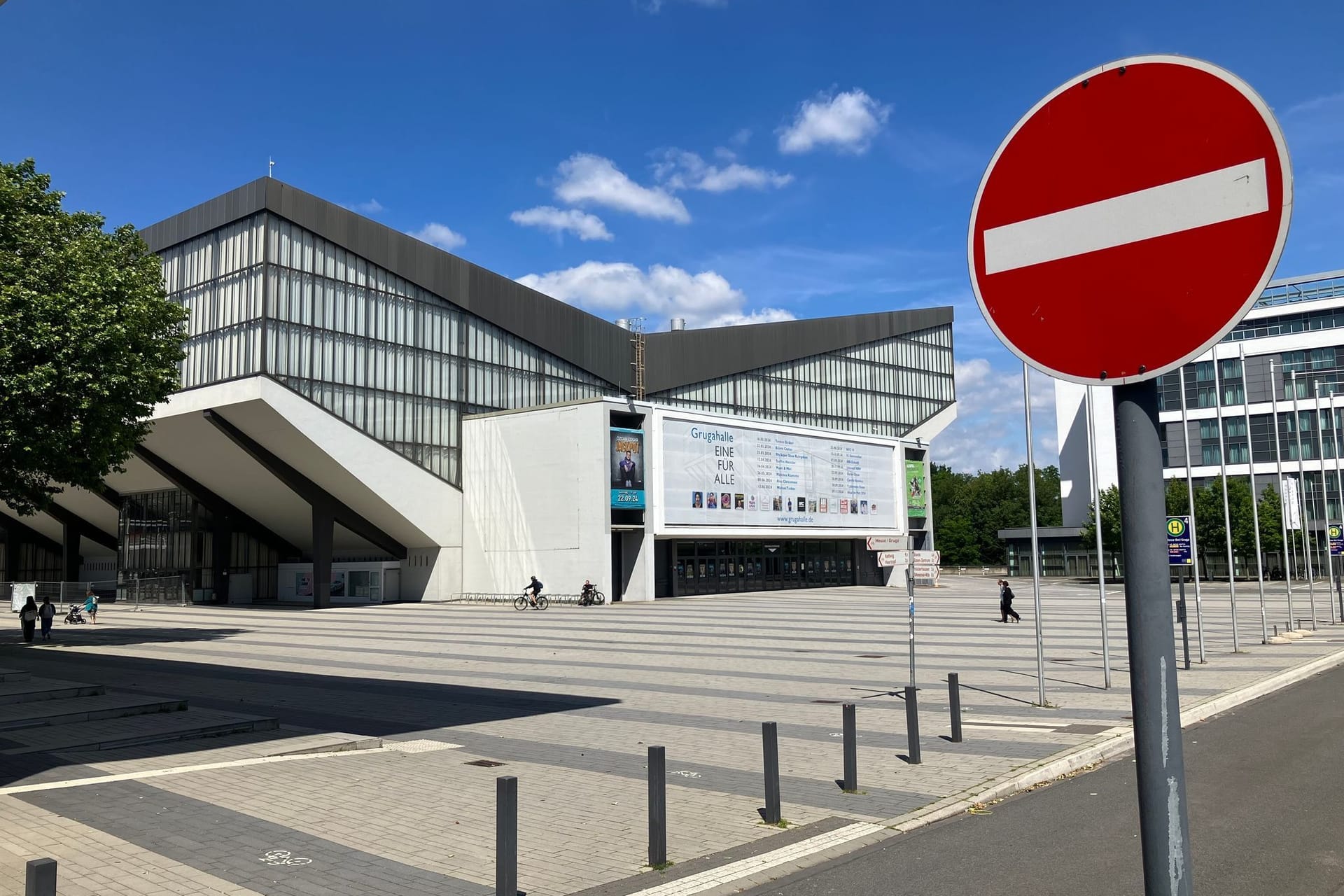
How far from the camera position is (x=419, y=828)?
8445mm

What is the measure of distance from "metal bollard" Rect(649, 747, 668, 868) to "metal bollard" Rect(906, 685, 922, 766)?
A: 4.14 m

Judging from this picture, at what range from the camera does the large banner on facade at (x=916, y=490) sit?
233ft

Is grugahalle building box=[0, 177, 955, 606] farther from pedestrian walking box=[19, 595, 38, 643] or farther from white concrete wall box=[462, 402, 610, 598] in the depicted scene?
pedestrian walking box=[19, 595, 38, 643]

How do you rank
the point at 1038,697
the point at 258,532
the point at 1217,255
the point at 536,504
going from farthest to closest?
the point at 258,532 < the point at 536,504 < the point at 1038,697 < the point at 1217,255

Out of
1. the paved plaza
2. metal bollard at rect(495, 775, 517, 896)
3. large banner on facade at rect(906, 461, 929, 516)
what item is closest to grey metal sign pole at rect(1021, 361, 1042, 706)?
the paved plaza

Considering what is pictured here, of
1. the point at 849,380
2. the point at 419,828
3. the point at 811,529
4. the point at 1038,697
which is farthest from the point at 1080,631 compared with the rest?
the point at 849,380

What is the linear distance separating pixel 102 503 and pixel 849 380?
52.2 meters

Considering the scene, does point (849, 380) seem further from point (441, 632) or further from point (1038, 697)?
point (1038, 697)

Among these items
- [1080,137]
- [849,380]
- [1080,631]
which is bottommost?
[1080,631]

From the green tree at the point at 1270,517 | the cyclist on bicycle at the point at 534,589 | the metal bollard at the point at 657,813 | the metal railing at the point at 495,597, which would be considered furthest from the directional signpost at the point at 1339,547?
the metal bollard at the point at 657,813

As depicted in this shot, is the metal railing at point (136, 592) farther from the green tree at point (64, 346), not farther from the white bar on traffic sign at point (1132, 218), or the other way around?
the white bar on traffic sign at point (1132, 218)

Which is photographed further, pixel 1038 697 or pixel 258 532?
pixel 258 532

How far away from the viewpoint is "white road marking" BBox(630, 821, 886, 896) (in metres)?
6.88

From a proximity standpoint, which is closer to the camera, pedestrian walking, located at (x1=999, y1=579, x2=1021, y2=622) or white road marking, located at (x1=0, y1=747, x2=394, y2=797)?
white road marking, located at (x1=0, y1=747, x2=394, y2=797)
